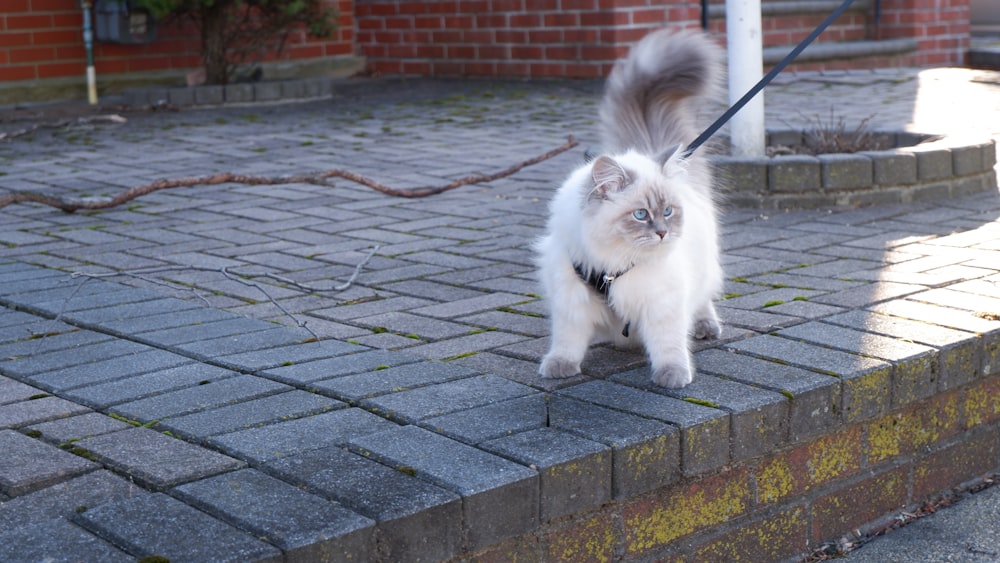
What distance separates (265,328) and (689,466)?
4.99 feet

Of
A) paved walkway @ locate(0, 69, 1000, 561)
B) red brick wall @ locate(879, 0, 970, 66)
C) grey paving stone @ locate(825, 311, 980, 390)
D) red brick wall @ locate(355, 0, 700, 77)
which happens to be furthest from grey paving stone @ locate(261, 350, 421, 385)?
red brick wall @ locate(879, 0, 970, 66)

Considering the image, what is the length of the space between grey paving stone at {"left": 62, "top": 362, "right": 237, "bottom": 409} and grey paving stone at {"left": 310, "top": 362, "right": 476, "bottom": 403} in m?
0.33

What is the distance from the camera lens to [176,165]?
23.6 ft

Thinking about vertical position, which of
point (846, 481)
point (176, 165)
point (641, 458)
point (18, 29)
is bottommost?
point (846, 481)

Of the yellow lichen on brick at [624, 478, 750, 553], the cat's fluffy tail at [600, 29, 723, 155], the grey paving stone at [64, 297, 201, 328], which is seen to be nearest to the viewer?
the yellow lichen on brick at [624, 478, 750, 553]

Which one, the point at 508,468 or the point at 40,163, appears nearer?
the point at 508,468

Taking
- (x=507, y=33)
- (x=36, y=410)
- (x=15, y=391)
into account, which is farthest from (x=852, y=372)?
(x=507, y=33)

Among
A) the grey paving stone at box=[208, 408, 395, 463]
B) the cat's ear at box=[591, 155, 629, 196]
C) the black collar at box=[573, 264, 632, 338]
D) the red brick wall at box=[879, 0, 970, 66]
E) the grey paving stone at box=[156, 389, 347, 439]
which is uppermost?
the red brick wall at box=[879, 0, 970, 66]

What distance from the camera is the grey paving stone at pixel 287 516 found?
2.03 metres

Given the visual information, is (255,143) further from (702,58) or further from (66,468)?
(66,468)

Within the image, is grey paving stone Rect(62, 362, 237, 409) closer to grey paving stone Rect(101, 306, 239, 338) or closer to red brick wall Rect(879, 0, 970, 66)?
grey paving stone Rect(101, 306, 239, 338)

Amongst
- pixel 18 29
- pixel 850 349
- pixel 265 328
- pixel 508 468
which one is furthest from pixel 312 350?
pixel 18 29

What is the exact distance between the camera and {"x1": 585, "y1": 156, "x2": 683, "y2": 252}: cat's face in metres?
2.83

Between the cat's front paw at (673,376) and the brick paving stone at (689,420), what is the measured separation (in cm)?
6
